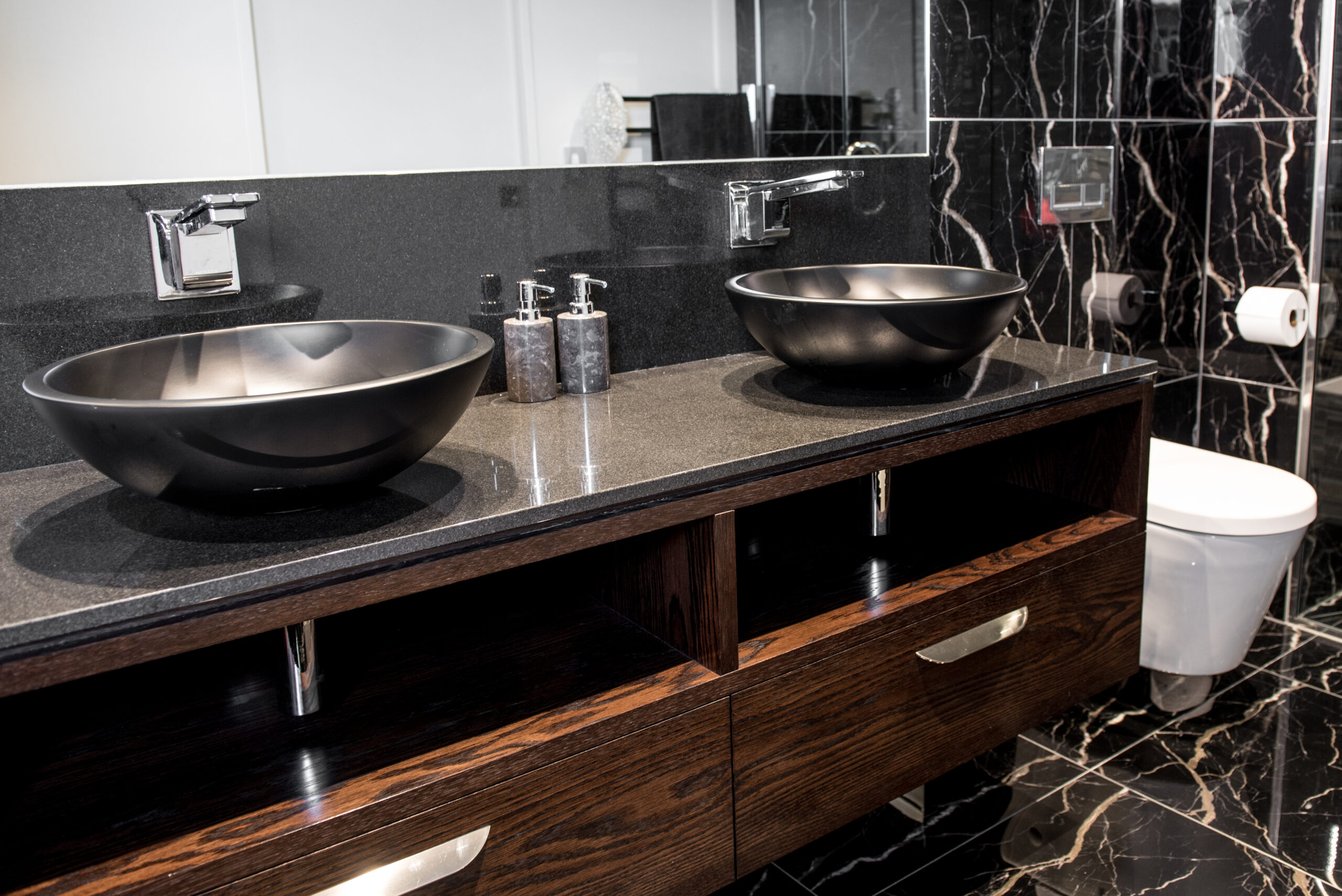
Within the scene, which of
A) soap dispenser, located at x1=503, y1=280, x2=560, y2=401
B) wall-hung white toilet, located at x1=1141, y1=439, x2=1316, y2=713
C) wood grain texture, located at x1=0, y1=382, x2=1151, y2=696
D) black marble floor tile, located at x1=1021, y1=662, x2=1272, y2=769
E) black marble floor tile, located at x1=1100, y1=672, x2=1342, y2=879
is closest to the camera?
wood grain texture, located at x1=0, y1=382, x2=1151, y2=696

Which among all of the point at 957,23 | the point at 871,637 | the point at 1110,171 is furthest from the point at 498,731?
the point at 1110,171

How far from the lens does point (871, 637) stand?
1294mm

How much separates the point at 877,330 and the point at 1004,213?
0.94 m

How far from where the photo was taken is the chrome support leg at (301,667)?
42.4 inches

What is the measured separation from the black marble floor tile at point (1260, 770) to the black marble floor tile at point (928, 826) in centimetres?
15

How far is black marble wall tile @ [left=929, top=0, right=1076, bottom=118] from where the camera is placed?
1.95 m

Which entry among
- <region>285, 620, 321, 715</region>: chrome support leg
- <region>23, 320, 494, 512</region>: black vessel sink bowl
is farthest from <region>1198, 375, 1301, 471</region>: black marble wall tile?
<region>285, 620, 321, 715</region>: chrome support leg

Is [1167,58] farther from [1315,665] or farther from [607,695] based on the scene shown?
[607,695]

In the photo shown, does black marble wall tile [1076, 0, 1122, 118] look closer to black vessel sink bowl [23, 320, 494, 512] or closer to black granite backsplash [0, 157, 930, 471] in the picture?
black granite backsplash [0, 157, 930, 471]

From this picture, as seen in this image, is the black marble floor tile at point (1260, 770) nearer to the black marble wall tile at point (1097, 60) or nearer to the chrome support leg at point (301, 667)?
the black marble wall tile at point (1097, 60)

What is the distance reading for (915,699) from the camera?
136 centimetres

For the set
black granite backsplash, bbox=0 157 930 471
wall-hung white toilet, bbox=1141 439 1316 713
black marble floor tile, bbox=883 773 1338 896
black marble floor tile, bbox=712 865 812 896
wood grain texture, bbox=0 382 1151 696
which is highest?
black granite backsplash, bbox=0 157 930 471

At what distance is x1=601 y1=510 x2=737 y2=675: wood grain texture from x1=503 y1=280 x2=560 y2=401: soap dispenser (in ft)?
0.92

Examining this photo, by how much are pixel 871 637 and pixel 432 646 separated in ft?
1.80
